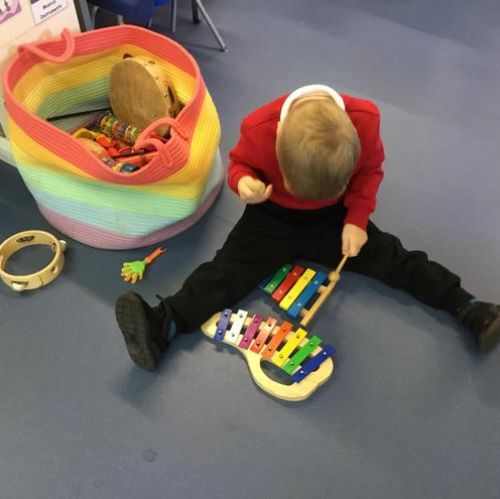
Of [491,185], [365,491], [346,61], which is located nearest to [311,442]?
[365,491]

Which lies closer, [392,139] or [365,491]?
[365,491]

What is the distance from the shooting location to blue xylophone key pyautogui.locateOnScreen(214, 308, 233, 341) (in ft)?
4.39

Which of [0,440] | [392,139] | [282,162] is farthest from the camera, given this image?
[392,139]

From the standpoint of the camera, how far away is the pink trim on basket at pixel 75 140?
1.29 meters

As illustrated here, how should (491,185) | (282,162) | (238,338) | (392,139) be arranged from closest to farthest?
1. (282,162)
2. (238,338)
3. (491,185)
4. (392,139)

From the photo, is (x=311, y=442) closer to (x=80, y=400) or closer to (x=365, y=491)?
(x=365, y=491)

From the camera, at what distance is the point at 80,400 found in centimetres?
125

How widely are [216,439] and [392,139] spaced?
1229 mm

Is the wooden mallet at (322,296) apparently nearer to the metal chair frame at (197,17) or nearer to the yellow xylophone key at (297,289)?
the yellow xylophone key at (297,289)

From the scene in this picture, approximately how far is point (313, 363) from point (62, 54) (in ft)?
3.71

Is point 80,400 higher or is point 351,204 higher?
point 351,204

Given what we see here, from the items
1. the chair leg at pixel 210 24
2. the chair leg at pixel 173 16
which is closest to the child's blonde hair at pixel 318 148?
the chair leg at pixel 210 24

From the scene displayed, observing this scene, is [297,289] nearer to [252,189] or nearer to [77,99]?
[252,189]

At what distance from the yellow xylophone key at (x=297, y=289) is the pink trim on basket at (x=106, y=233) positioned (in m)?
0.38
